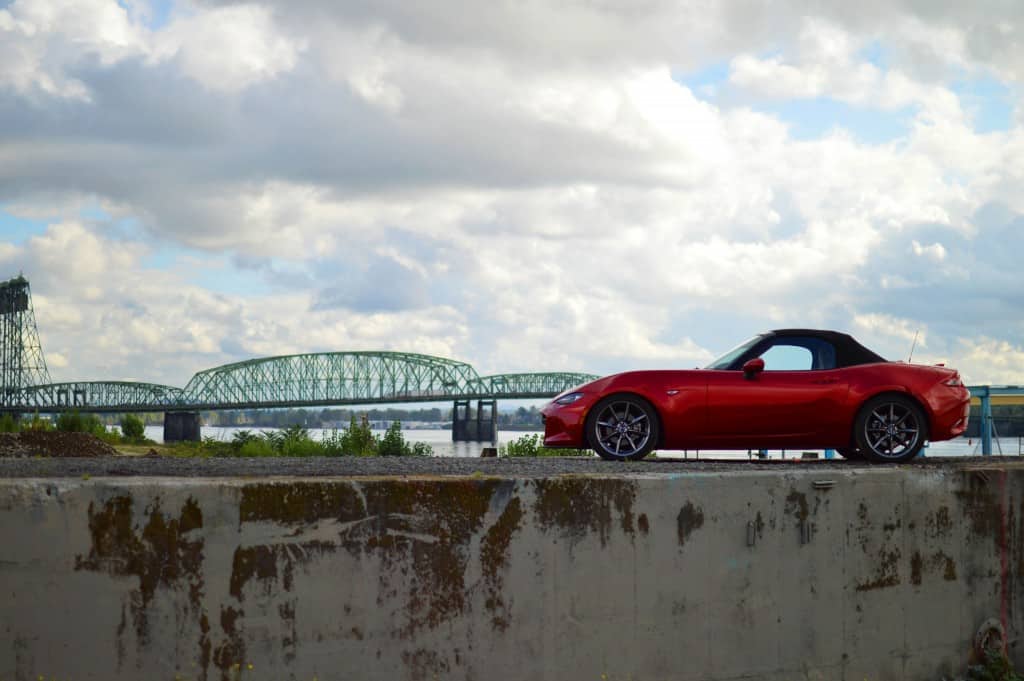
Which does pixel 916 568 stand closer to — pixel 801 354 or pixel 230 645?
pixel 801 354

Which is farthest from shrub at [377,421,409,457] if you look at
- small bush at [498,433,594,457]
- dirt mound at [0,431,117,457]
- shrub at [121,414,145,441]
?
shrub at [121,414,145,441]

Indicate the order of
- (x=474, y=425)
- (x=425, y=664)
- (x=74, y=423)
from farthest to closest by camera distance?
(x=474, y=425) < (x=74, y=423) < (x=425, y=664)

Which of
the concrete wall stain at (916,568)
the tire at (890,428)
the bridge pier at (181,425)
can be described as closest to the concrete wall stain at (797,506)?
the concrete wall stain at (916,568)

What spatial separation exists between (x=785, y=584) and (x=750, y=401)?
111 inches

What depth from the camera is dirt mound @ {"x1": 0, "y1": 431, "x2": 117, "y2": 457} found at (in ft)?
58.4

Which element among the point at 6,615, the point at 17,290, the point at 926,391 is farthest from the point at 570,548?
the point at 17,290

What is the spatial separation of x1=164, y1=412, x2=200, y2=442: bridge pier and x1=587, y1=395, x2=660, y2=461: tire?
136m

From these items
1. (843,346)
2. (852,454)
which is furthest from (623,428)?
(852,454)

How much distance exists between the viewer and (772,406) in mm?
9312

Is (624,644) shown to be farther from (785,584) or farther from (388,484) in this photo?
(388,484)

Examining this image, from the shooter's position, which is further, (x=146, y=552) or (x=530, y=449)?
(x=530, y=449)

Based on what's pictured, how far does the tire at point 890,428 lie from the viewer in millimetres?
9641

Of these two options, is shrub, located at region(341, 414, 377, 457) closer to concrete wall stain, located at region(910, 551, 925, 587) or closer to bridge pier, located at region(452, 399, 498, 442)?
concrete wall stain, located at region(910, 551, 925, 587)

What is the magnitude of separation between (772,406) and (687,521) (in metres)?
3.35
